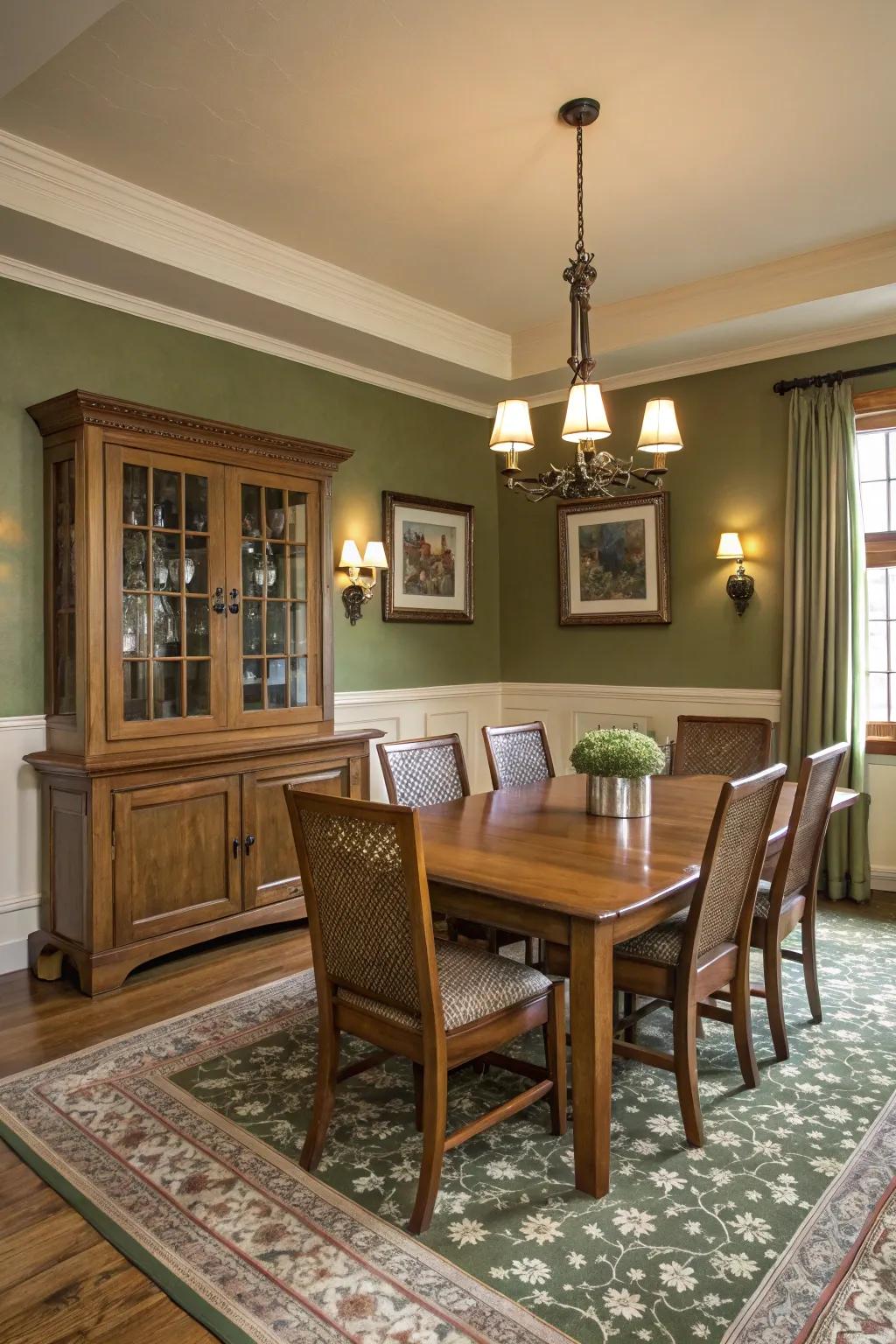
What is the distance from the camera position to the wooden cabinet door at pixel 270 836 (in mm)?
3908

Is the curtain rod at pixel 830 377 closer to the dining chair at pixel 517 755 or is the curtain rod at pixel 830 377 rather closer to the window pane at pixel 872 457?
the window pane at pixel 872 457

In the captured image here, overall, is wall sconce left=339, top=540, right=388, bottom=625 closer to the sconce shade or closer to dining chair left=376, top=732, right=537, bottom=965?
the sconce shade

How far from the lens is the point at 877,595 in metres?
4.75

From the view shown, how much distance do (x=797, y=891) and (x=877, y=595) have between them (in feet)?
7.91

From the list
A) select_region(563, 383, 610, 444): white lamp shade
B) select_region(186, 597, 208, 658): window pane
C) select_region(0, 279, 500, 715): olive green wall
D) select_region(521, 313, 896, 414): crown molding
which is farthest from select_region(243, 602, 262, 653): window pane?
select_region(521, 313, 896, 414): crown molding

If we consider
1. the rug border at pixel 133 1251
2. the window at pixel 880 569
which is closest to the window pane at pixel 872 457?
the window at pixel 880 569

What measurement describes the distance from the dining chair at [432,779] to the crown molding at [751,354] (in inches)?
114

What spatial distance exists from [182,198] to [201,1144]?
346 centimetres

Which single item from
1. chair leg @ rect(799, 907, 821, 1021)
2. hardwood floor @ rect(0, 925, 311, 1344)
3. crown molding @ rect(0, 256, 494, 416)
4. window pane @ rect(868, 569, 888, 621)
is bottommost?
hardwood floor @ rect(0, 925, 311, 1344)

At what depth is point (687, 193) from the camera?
368cm

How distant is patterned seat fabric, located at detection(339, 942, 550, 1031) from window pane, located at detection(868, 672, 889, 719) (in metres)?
3.17

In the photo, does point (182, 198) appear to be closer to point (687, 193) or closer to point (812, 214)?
point (687, 193)

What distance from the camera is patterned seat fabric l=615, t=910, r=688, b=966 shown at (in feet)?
7.77

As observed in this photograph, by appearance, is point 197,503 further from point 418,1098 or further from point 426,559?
point 418,1098
